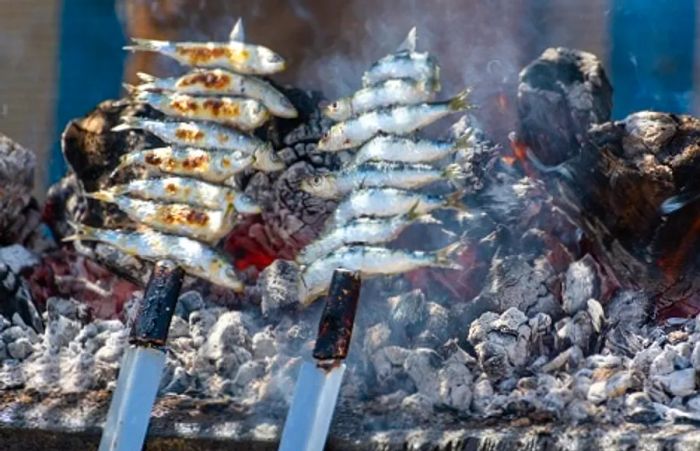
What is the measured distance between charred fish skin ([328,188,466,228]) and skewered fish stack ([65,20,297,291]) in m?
0.33

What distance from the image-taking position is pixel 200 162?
400cm

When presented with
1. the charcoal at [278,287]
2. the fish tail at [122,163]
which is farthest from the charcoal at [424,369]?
the fish tail at [122,163]

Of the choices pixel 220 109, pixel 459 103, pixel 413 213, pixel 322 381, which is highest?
pixel 459 103

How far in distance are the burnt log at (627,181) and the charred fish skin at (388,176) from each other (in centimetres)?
32

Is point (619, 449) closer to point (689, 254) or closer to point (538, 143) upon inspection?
point (689, 254)

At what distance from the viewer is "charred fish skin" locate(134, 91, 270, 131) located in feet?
13.2

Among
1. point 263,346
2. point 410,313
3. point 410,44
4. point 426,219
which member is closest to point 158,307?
point 263,346

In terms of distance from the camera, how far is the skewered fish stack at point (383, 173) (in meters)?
3.73

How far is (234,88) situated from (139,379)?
3.30 ft

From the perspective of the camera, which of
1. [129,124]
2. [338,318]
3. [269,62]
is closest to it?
[338,318]

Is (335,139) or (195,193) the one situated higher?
(335,139)

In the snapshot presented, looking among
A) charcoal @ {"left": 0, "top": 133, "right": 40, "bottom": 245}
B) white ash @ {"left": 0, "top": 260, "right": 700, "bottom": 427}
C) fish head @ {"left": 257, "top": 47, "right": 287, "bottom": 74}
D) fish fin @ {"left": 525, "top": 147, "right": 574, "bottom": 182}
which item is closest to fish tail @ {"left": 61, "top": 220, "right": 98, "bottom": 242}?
white ash @ {"left": 0, "top": 260, "right": 700, "bottom": 427}

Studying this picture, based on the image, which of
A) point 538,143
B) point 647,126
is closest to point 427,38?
point 538,143

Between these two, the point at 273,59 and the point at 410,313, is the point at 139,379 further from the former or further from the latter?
the point at 273,59
